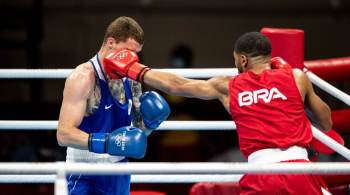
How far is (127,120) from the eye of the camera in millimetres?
3314

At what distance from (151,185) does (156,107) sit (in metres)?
2.52

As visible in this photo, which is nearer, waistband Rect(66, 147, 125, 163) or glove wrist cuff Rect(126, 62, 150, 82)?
glove wrist cuff Rect(126, 62, 150, 82)

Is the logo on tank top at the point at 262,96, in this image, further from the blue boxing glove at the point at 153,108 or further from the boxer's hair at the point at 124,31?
the boxer's hair at the point at 124,31

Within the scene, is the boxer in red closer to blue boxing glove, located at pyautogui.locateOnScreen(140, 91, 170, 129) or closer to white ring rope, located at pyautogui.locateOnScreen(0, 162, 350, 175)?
blue boxing glove, located at pyautogui.locateOnScreen(140, 91, 170, 129)

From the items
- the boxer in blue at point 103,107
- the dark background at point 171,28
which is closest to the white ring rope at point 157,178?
the boxer in blue at point 103,107

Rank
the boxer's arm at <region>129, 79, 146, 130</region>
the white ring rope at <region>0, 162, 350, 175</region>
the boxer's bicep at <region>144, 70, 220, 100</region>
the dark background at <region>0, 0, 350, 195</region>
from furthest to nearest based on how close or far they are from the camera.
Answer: the dark background at <region>0, 0, 350, 195</region>
the boxer's arm at <region>129, 79, 146, 130</region>
the boxer's bicep at <region>144, 70, 220, 100</region>
the white ring rope at <region>0, 162, 350, 175</region>

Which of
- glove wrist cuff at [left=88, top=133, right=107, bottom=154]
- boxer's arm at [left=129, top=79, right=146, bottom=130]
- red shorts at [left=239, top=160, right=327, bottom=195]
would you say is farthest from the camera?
boxer's arm at [left=129, top=79, right=146, bottom=130]

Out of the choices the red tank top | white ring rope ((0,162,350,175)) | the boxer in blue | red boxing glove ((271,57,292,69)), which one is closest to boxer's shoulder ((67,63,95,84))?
the boxer in blue

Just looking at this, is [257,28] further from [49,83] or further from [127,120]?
[127,120]

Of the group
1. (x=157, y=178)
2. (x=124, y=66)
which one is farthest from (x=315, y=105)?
(x=157, y=178)

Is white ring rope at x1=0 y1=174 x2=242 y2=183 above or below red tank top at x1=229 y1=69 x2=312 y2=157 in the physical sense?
below

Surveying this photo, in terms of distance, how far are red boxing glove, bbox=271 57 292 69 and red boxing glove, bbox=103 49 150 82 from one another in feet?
1.68

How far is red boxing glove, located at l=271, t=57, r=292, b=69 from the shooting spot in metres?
3.11

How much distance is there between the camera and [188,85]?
3160mm
